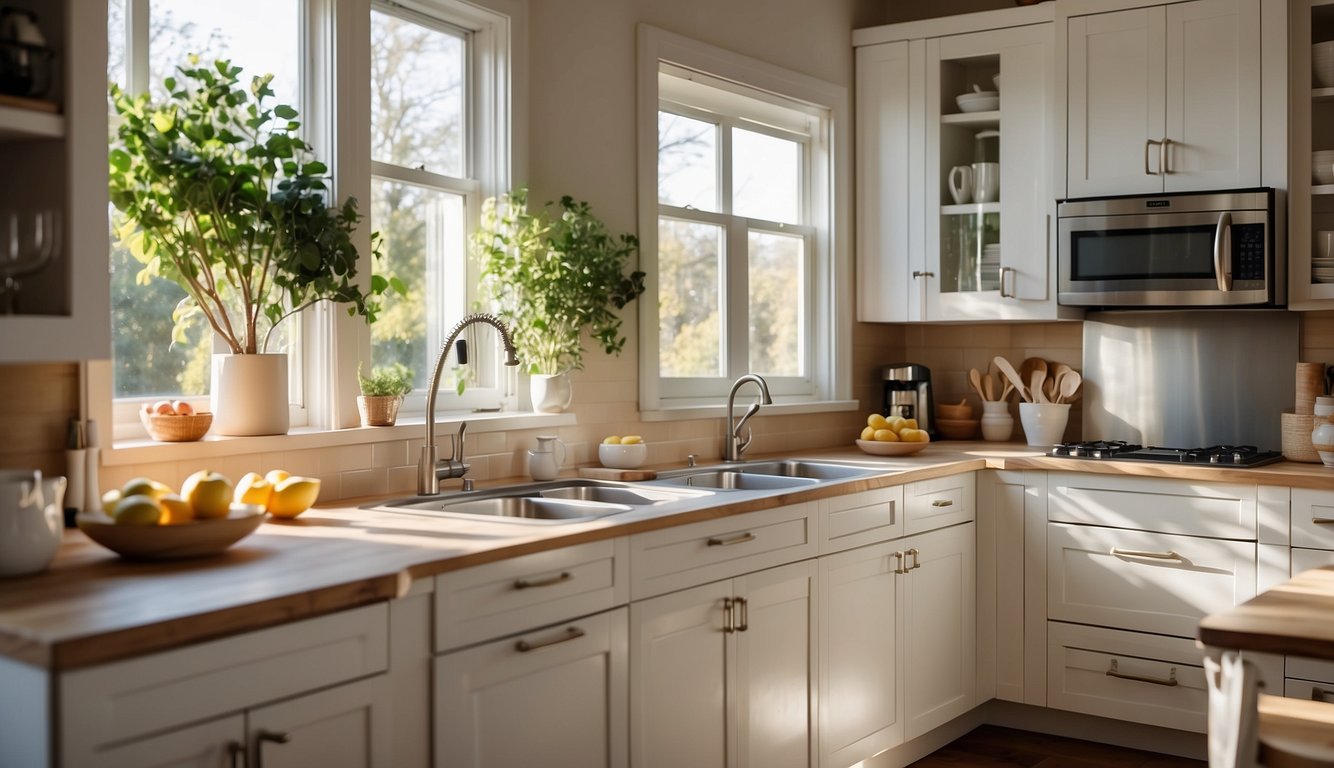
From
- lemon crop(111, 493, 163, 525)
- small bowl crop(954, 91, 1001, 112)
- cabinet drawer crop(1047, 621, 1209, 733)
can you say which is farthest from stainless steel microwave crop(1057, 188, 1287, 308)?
lemon crop(111, 493, 163, 525)

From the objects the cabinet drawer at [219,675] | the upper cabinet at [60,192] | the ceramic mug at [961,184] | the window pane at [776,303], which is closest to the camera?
the cabinet drawer at [219,675]

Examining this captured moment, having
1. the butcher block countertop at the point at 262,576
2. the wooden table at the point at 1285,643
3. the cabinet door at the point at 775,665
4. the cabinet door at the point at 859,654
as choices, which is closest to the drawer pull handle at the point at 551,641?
the butcher block countertop at the point at 262,576

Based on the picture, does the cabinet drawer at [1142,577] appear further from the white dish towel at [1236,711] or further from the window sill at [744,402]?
the white dish towel at [1236,711]

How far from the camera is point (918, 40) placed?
15.0 feet

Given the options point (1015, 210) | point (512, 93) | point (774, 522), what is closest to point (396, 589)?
point (774, 522)

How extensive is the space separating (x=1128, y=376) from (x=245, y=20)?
3.24 meters

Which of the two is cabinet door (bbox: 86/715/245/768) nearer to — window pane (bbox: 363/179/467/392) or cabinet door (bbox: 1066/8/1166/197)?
window pane (bbox: 363/179/467/392)

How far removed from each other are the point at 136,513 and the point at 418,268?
136cm

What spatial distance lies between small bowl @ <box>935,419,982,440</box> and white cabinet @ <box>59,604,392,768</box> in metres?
3.14

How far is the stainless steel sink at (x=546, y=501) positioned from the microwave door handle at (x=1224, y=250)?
6.59ft

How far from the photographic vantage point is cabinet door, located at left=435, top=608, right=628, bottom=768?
214 centimetres

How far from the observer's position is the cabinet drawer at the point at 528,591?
212 centimetres

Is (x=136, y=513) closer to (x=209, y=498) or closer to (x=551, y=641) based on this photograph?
(x=209, y=498)

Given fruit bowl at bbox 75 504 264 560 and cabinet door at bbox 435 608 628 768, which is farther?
cabinet door at bbox 435 608 628 768
